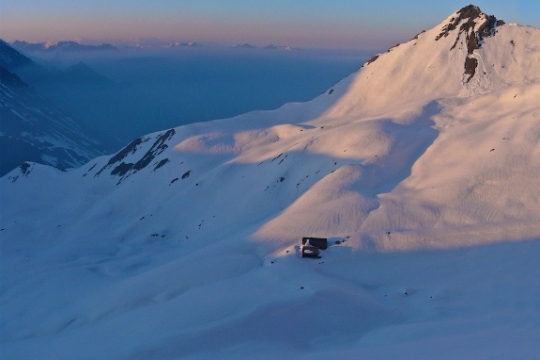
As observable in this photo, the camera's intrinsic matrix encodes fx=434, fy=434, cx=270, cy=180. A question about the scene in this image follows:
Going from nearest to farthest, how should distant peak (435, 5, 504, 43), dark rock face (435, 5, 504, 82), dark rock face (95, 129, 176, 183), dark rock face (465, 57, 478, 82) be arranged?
dark rock face (465, 57, 478, 82) → dark rock face (435, 5, 504, 82) → distant peak (435, 5, 504, 43) → dark rock face (95, 129, 176, 183)

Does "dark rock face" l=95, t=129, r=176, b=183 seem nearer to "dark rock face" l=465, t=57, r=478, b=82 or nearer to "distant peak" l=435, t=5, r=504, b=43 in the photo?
"dark rock face" l=465, t=57, r=478, b=82

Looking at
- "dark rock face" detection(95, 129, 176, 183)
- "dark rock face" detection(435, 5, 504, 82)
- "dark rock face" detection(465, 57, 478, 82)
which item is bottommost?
"dark rock face" detection(95, 129, 176, 183)

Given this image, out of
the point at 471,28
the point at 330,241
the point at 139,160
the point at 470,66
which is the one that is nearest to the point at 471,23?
the point at 471,28

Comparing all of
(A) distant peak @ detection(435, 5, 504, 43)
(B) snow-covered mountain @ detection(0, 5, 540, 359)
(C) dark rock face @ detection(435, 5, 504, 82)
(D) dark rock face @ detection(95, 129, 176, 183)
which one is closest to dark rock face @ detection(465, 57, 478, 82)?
(C) dark rock face @ detection(435, 5, 504, 82)

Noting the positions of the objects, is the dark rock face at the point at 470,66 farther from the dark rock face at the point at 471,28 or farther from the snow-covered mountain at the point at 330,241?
the snow-covered mountain at the point at 330,241

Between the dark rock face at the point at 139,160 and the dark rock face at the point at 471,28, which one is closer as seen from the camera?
the dark rock face at the point at 471,28

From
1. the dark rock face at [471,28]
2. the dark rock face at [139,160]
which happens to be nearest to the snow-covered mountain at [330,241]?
the dark rock face at [471,28]

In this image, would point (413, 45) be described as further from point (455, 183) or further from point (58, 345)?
point (58, 345)
